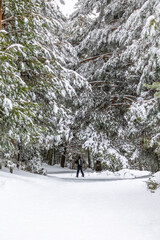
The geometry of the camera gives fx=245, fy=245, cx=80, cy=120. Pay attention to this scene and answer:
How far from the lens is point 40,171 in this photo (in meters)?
14.1

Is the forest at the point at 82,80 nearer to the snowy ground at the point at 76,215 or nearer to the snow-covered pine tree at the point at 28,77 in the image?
the snow-covered pine tree at the point at 28,77

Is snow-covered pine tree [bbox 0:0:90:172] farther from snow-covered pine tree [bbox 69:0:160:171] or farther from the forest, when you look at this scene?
snow-covered pine tree [bbox 69:0:160:171]

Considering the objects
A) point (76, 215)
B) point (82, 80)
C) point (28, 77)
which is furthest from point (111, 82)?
point (76, 215)

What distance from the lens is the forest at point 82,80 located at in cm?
653

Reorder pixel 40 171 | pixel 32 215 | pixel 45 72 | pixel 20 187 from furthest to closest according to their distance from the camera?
pixel 40 171, pixel 45 72, pixel 20 187, pixel 32 215

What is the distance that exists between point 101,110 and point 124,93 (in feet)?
5.09

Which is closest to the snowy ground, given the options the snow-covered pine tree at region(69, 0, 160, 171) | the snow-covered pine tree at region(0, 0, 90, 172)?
the snow-covered pine tree at region(0, 0, 90, 172)

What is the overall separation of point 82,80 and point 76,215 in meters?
6.67

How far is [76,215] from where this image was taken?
4477mm

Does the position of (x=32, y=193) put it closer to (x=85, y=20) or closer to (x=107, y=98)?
(x=107, y=98)

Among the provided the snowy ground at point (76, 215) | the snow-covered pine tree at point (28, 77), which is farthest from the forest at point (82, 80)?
the snowy ground at point (76, 215)

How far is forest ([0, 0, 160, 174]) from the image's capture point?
6.53 metres

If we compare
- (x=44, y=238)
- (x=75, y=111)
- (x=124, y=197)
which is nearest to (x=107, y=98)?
(x=75, y=111)

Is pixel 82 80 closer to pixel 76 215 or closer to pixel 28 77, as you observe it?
pixel 28 77
